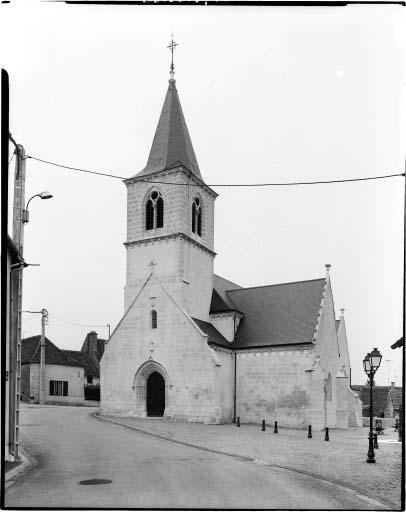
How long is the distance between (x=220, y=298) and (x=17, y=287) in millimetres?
27020

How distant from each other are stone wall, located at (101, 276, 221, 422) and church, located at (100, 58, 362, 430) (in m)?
0.06

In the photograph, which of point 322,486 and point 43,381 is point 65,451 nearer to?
point 322,486

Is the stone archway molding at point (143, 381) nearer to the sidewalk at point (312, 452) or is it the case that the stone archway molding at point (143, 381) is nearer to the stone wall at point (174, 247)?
the sidewalk at point (312, 452)

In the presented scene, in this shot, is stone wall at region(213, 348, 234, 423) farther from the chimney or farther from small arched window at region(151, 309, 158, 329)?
the chimney

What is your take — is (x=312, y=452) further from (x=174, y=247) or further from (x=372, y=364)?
(x=174, y=247)

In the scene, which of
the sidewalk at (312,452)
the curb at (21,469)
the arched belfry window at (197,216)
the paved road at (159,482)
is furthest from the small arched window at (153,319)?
the curb at (21,469)

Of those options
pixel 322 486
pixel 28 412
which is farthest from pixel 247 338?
pixel 322 486

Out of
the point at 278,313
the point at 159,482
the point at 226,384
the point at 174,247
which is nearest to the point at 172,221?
the point at 174,247

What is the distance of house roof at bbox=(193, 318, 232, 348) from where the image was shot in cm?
3738

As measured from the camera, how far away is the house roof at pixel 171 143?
132ft

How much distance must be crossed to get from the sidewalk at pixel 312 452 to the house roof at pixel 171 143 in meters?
16.4

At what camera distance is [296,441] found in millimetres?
26562

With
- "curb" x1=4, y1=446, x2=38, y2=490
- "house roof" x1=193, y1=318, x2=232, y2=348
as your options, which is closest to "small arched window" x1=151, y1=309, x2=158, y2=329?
"house roof" x1=193, y1=318, x2=232, y2=348

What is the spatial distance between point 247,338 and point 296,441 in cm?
1339
